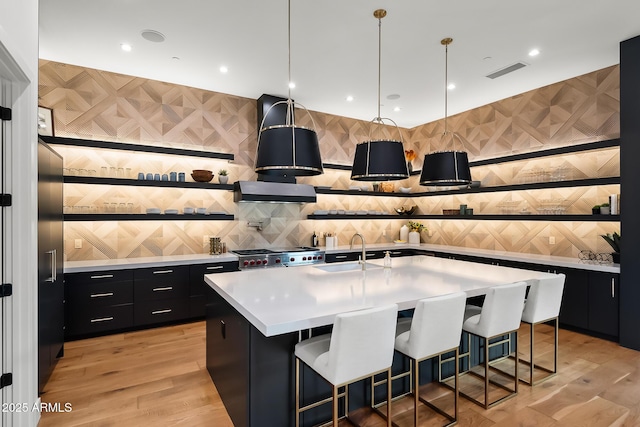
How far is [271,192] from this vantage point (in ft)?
16.2

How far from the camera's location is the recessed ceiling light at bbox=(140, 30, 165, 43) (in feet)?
11.0

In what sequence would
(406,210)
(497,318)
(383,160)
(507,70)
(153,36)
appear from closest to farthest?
1. (497,318)
2. (383,160)
3. (153,36)
4. (507,70)
5. (406,210)

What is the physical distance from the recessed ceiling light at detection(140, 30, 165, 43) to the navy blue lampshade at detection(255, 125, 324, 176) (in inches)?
83.8

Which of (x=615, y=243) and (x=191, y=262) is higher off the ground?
(x=615, y=243)

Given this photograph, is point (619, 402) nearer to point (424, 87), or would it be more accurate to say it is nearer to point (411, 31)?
point (411, 31)

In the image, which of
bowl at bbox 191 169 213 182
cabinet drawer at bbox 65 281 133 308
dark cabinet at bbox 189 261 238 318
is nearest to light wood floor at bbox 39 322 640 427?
cabinet drawer at bbox 65 281 133 308

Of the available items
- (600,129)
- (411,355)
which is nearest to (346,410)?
(411,355)

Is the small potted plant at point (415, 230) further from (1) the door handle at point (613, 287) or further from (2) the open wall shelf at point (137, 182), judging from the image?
(2) the open wall shelf at point (137, 182)

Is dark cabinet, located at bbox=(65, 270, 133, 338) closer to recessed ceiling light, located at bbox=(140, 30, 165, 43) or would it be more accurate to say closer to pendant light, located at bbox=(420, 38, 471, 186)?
recessed ceiling light, located at bbox=(140, 30, 165, 43)

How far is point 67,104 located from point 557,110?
21.4ft

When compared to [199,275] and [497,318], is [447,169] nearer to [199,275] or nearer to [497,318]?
[497,318]

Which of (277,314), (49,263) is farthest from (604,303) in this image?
(49,263)

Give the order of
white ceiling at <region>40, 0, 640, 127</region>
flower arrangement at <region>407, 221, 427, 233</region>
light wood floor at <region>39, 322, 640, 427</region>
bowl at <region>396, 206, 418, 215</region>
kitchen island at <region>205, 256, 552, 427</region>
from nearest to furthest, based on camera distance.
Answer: kitchen island at <region>205, 256, 552, 427</region>, light wood floor at <region>39, 322, 640, 427</region>, white ceiling at <region>40, 0, 640, 127</region>, flower arrangement at <region>407, 221, 427, 233</region>, bowl at <region>396, 206, 418, 215</region>

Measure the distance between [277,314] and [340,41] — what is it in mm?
2956
